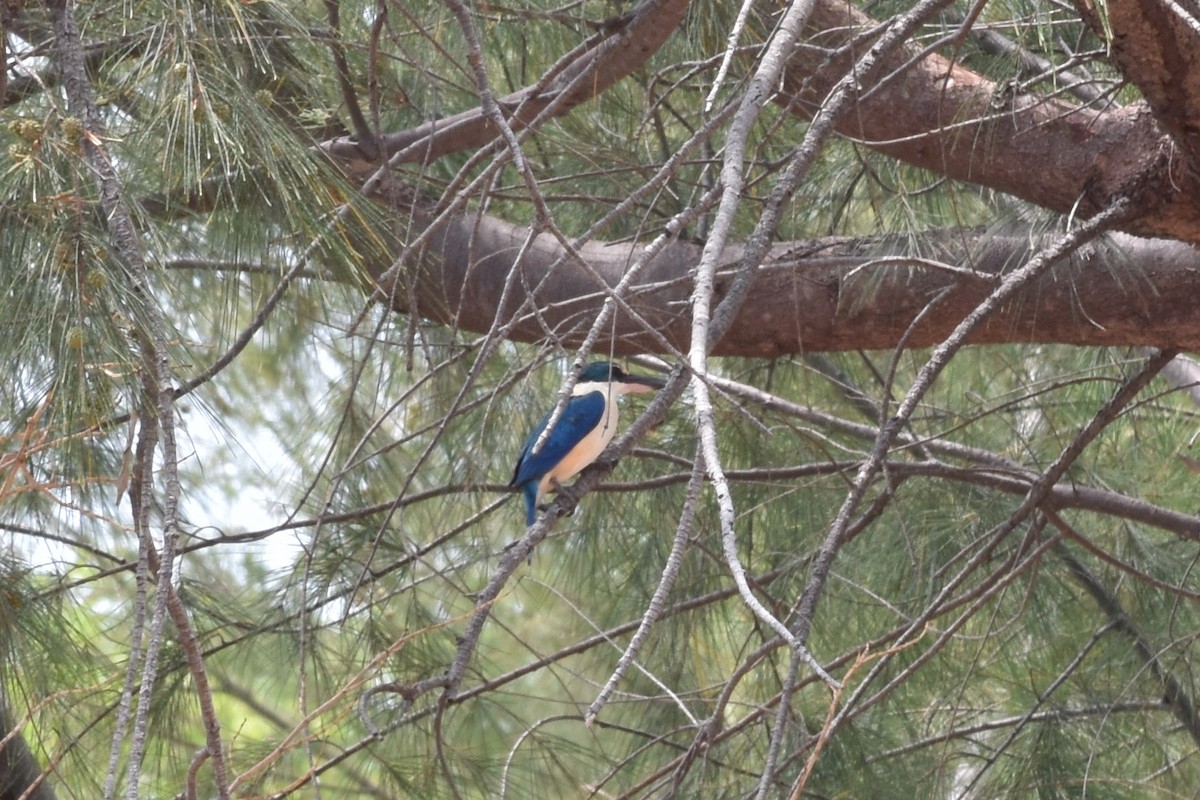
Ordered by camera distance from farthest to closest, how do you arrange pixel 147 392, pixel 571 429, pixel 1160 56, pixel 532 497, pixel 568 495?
1. pixel 571 429
2. pixel 532 497
3. pixel 568 495
4. pixel 1160 56
5. pixel 147 392

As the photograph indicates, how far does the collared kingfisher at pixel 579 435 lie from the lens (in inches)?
91.6

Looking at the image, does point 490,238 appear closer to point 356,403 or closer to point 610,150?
point 610,150

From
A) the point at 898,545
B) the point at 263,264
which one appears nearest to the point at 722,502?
the point at 263,264

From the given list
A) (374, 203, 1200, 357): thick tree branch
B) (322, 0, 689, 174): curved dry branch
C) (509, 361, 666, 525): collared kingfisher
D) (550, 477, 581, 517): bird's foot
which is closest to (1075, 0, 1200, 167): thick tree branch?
(374, 203, 1200, 357): thick tree branch

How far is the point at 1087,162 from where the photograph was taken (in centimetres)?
156

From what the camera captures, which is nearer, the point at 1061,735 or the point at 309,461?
the point at 1061,735

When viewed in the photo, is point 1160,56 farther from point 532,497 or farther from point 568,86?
point 532,497

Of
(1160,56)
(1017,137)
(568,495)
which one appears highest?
(1017,137)

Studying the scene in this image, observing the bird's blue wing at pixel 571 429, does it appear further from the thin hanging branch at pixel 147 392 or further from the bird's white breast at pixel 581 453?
the thin hanging branch at pixel 147 392

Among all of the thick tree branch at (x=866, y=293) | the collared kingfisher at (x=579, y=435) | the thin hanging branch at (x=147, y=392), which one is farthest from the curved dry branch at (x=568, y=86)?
the collared kingfisher at (x=579, y=435)

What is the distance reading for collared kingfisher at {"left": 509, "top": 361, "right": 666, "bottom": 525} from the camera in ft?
7.63

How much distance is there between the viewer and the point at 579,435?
247cm

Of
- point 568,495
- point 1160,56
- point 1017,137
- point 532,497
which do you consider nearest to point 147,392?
point 568,495

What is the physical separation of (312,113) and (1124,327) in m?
1.03
